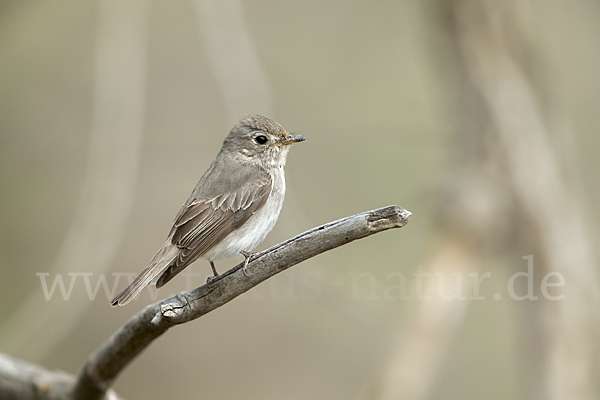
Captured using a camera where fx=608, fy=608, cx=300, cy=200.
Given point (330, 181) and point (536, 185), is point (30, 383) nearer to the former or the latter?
point (330, 181)

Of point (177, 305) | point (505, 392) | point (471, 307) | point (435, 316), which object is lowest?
point (505, 392)

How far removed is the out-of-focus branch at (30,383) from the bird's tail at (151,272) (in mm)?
977

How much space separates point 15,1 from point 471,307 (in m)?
6.50

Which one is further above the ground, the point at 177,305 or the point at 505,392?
the point at 177,305

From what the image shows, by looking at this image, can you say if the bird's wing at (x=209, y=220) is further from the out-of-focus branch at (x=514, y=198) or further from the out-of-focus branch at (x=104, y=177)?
the out-of-focus branch at (x=514, y=198)

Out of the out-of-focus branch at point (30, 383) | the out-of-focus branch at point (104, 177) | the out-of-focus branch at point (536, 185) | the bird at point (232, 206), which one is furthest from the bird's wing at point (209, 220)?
the out-of-focus branch at point (536, 185)

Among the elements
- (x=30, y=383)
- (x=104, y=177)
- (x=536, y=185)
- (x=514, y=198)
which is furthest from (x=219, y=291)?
(x=536, y=185)

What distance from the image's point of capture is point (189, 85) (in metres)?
7.84

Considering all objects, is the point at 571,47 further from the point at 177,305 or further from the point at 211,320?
the point at 177,305

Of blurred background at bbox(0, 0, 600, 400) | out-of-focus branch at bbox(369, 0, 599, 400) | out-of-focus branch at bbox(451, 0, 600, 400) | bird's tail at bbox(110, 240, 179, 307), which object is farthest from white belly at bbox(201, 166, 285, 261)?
out-of-focus branch at bbox(451, 0, 600, 400)

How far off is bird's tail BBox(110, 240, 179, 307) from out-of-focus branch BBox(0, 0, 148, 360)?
4.61 feet

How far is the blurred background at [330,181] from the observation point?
5.08 m

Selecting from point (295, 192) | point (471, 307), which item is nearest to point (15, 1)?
point (295, 192)

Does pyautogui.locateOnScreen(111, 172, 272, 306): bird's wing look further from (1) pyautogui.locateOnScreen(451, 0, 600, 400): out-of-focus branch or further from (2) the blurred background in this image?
(1) pyautogui.locateOnScreen(451, 0, 600, 400): out-of-focus branch
